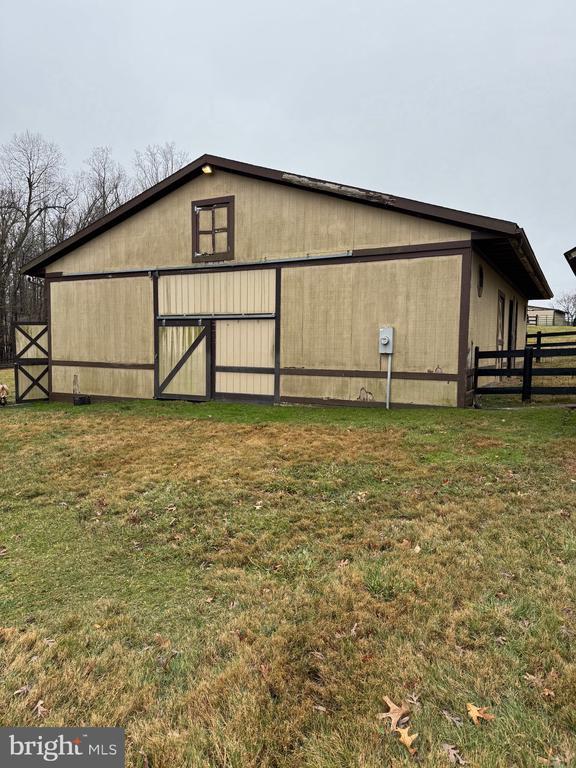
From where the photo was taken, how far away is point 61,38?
85.6 feet

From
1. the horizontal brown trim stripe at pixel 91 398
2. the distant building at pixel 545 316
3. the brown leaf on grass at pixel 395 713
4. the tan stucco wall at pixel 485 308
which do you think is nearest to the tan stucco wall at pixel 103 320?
the horizontal brown trim stripe at pixel 91 398

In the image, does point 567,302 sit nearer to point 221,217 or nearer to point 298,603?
point 221,217

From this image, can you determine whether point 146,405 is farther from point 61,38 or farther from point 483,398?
point 61,38

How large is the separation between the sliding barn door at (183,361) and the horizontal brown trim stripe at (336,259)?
1416 mm

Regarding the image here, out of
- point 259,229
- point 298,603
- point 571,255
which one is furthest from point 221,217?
point 298,603

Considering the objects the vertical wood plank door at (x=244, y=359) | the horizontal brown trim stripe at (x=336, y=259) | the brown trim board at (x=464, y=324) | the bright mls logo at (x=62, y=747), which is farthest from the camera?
the vertical wood plank door at (x=244, y=359)

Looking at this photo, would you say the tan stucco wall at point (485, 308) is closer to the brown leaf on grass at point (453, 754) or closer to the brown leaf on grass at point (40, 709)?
the brown leaf on grass at point (453, 754)

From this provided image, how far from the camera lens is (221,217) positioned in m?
10.6

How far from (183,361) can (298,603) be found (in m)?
9.18

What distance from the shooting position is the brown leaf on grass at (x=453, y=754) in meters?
1.64

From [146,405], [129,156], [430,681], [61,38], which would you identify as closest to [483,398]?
[146,405]

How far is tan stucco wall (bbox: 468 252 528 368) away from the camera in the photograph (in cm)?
890

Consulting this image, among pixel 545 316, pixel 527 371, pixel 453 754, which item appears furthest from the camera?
pixel 545 316

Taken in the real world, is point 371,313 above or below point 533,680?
above
